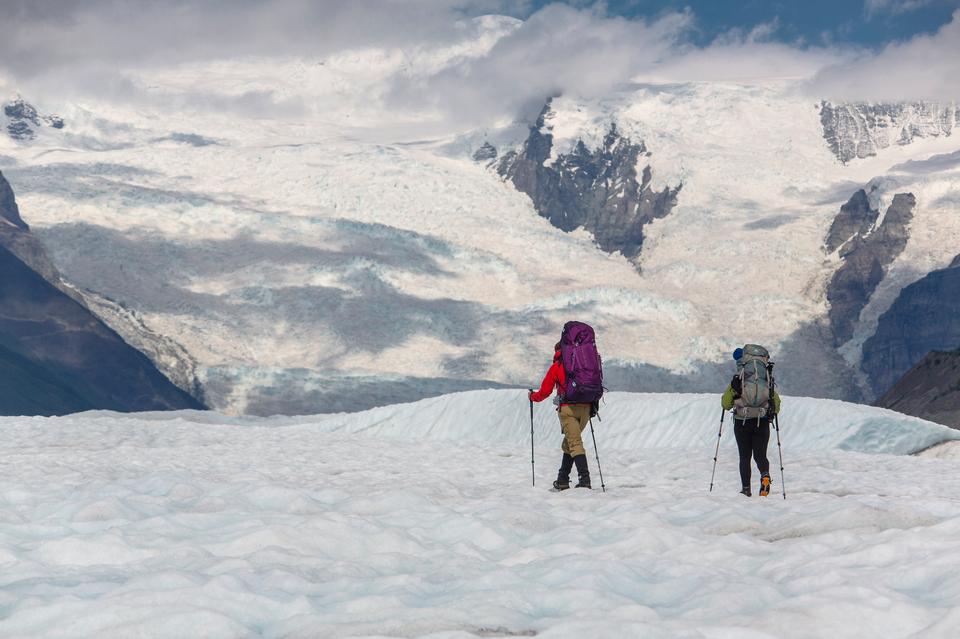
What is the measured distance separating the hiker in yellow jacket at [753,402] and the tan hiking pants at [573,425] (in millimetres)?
1969

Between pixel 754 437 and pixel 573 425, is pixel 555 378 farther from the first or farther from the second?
→ pixel 754 437

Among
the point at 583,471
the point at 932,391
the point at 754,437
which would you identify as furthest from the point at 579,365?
the point at 932,391

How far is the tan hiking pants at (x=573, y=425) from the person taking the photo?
17.6 m

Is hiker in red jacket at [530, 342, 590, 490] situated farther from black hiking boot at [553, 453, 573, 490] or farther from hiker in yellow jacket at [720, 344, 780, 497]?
hiker in yellow jacket at [720, 344, 780, 497]

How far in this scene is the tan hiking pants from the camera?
57.6 ft

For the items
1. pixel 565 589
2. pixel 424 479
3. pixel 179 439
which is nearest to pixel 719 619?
pixel 565 589

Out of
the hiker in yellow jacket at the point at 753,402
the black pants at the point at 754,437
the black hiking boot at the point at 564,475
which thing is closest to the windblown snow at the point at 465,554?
the black hiking boot at the point at 564,475

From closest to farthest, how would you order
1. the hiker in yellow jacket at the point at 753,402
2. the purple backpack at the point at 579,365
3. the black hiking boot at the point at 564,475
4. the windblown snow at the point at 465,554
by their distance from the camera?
the windblown snow at the point at 465,554
the hiker in yellow jacket at the point at 753,402
the purple backpack at the point at 579,365
the black hiking boot at the point at 564,475

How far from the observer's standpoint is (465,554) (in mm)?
11914

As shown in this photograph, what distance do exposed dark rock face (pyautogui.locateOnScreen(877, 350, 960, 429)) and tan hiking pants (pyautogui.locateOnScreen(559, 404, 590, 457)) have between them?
2515 inches

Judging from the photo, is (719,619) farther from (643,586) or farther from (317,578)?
(317,578)

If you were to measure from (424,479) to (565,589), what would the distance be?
10.4 meters

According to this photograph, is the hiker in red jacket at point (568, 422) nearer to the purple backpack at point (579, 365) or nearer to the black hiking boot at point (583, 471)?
the black hiking boot at point (583, 471)

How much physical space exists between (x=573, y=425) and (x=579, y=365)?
34.7 inches
